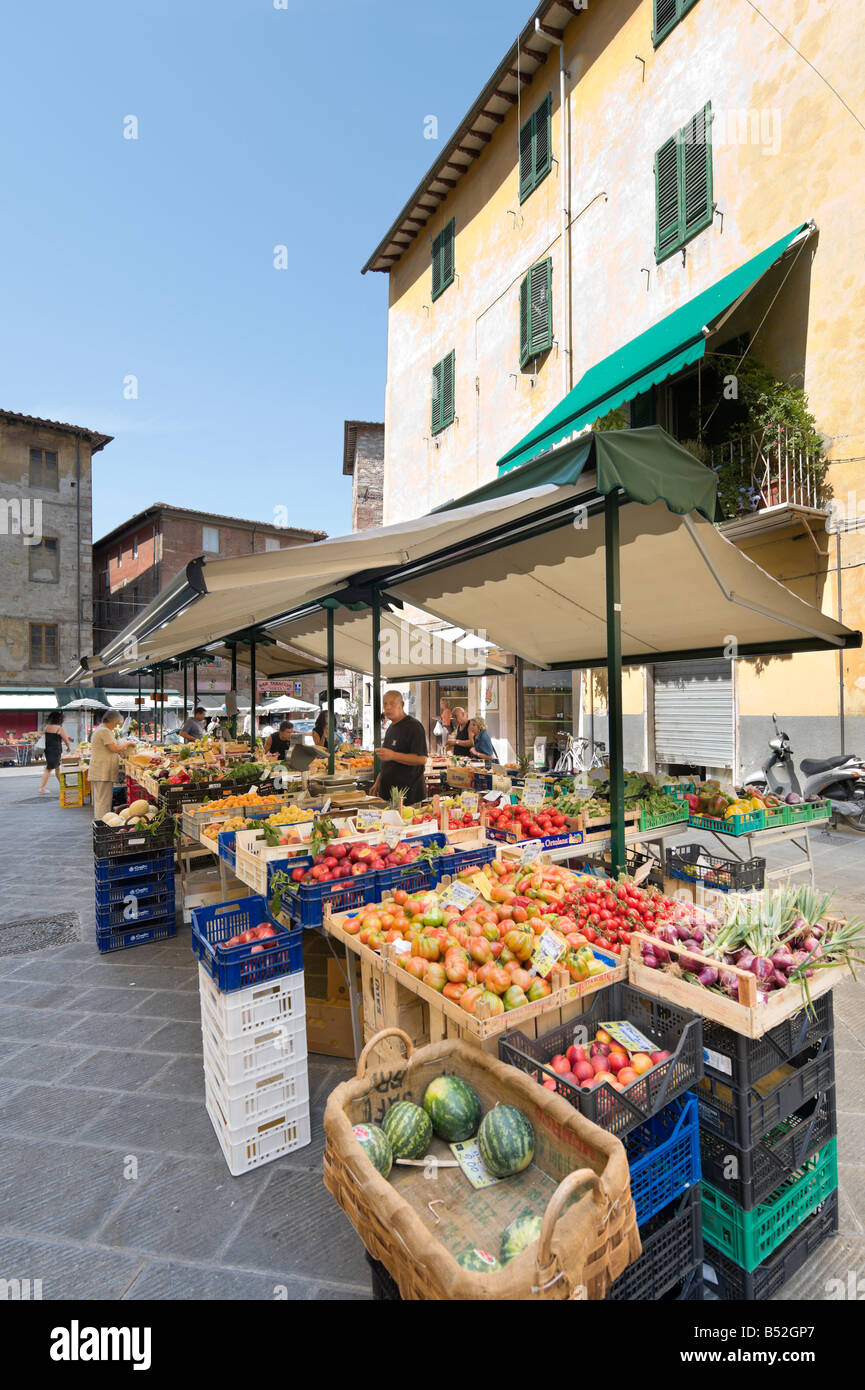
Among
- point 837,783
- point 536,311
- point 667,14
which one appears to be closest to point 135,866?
point 837,783

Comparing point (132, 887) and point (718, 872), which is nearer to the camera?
point (718, 872)

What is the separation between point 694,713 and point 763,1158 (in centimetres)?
935

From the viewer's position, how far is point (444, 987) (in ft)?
7.57

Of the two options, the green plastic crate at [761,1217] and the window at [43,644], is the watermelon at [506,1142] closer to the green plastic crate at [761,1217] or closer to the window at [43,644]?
the green plastic crate at [761,1217]

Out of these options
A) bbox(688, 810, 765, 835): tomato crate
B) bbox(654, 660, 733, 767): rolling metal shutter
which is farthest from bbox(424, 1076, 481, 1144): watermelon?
bbox(654, 660, 733, 767): rolling metal shutter

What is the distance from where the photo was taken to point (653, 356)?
8.66 meters

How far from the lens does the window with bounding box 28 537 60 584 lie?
95.2 ft

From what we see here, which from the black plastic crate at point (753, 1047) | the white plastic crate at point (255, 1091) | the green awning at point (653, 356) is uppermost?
the green awning at point (653, 356)

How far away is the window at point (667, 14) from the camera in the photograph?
33.4ft

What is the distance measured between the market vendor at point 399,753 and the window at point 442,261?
49.8ft

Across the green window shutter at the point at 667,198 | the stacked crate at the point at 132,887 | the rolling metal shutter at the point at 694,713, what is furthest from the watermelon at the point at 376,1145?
the green window shutter at the point at 667,198

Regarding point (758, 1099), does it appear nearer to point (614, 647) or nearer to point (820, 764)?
point (614, 647)

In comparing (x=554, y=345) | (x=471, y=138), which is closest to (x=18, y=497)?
(x=471, y=138)

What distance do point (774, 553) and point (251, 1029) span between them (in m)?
9.15
